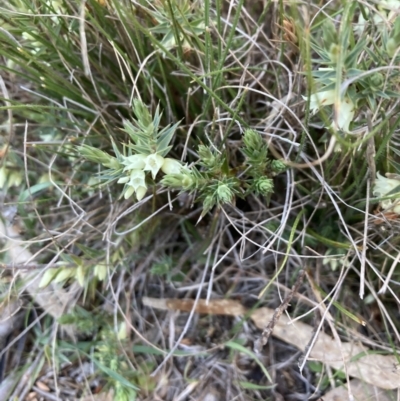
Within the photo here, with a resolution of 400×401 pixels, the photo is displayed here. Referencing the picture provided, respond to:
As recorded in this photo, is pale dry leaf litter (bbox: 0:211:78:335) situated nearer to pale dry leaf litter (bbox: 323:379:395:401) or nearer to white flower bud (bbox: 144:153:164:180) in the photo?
white flower bud (bbox: 144:153:164:180)

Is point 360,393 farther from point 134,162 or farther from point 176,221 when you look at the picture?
point 134,162

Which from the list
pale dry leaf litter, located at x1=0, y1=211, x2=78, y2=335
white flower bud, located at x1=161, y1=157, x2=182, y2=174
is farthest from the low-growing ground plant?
white flower bud, located at x1=161, y1=157, x2=182, y2=174

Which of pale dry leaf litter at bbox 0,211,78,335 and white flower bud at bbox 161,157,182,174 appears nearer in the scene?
white flower bud at bbox 161,157,182,174

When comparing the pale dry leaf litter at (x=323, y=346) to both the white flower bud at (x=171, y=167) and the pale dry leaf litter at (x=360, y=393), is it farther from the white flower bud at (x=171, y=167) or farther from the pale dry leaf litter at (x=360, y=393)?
the white flower bud at (x=171, y=167)

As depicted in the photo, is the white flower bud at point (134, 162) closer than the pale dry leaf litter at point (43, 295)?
Yes

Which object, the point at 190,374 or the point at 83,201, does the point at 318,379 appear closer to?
the point at 190,374

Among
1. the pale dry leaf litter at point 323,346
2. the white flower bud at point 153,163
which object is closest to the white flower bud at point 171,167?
the white flower bud at point 153,163

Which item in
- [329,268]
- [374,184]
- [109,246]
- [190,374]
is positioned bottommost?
[190,374]

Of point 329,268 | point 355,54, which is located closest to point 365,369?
point 329,268
